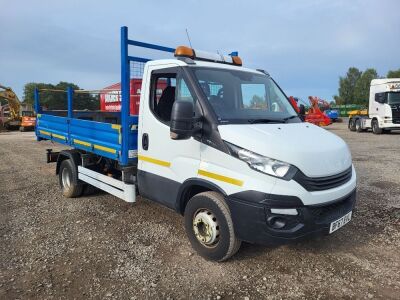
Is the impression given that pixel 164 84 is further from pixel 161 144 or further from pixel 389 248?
pixel 389 248

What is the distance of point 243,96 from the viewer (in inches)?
172

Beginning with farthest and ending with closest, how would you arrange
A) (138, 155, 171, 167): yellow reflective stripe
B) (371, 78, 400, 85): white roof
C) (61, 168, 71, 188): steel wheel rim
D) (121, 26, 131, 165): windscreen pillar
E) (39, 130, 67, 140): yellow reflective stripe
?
(371, 78, 400, 85): white roof → (39, 130, 67, 140): yellow reflective stripe → (61, 168, 71, 188): steel wheel rim → (121, 26, 131, 165): windscreen pillar → (138, 155, 171, 167): yellow reflective stripe

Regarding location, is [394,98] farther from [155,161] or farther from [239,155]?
[239,155]

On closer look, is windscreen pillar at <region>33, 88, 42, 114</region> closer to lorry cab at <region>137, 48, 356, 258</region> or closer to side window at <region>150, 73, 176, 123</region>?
lorry cab at <region>137, 48, 356, 258</region>

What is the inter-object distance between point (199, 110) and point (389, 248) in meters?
3.00

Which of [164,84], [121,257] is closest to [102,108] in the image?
[164,84]

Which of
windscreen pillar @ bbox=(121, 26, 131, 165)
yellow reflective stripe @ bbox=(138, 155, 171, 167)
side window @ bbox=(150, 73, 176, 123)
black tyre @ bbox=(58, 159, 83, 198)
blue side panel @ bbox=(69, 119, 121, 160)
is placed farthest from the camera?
black tyre @ bbox=(58, 159, 83, 198)

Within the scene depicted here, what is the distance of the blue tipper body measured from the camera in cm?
479

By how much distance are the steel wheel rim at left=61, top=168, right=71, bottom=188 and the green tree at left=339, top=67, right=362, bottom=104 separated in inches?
3807

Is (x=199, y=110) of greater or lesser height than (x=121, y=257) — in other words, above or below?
above

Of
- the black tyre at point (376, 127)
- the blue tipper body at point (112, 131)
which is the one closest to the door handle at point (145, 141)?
the blue tipper body at point (112, 131)

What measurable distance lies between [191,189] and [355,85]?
100 meters

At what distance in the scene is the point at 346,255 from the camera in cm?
416

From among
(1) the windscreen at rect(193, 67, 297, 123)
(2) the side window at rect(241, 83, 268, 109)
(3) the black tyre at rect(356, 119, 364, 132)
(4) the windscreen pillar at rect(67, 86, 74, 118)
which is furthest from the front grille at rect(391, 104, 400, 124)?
(4) the windscreen pillar at rect(67, 86, 74, 118)
